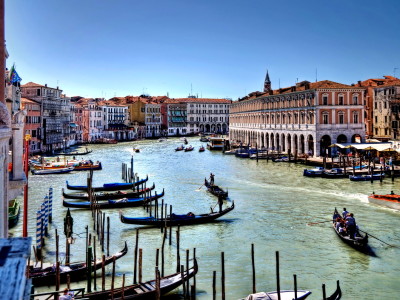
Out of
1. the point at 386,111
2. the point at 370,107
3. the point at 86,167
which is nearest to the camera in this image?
the point at 86,167

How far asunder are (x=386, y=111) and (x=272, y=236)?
2642 cm

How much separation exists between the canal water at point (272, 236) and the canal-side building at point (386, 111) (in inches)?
494

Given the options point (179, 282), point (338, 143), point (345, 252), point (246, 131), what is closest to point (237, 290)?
point (179, 282)

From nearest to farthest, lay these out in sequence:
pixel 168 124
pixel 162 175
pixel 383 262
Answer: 1. pixel 383 262
2. pixel 162 175
3. pixel 168 124

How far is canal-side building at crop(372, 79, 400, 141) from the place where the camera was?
3266cm

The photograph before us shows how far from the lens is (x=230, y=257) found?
1036 centimetres

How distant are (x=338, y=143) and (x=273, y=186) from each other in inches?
477

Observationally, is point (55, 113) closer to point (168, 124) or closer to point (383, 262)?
point (168, 124)

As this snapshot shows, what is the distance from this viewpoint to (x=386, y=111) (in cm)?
3419

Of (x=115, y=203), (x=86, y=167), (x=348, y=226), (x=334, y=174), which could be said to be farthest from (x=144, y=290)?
(x=86, y=167)

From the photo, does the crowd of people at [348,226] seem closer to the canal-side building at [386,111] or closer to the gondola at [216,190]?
the gondola at [216,190]

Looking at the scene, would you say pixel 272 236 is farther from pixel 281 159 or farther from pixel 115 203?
pixel 281 159

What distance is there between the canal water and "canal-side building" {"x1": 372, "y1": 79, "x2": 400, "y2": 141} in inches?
494

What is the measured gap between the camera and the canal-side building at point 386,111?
3266 cm
